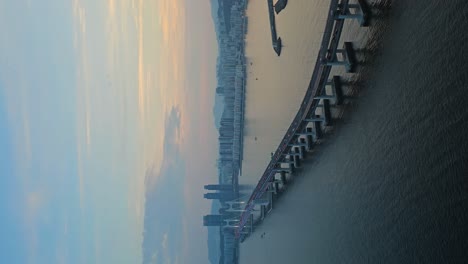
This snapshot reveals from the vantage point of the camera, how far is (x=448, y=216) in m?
5.15

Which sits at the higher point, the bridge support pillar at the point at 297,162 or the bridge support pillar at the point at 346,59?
the bridge support pillar at the point at 346,59

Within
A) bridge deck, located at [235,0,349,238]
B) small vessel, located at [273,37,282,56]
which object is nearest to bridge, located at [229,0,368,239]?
bridge deck, located at [235,0,349,238]

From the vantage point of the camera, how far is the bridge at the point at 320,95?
7.50 m

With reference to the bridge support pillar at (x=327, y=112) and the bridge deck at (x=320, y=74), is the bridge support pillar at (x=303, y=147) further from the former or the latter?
the bridge support pillar at (x=327, y=112)

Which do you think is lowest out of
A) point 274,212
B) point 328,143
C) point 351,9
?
point 274,212

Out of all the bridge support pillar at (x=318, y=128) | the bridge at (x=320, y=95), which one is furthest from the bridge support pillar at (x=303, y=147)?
the bridge support pillar at (x=318, y=128)

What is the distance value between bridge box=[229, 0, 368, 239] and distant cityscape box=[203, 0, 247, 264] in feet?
25.7

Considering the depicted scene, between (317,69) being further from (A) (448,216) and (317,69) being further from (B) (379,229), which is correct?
(A) (448,216)

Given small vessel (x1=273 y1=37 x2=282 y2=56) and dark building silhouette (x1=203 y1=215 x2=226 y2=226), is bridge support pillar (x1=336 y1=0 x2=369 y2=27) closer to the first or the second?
small vessel (x1=273 y1=37 x2=282 y2=56)

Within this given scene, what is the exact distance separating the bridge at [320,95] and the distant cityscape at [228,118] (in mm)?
7837

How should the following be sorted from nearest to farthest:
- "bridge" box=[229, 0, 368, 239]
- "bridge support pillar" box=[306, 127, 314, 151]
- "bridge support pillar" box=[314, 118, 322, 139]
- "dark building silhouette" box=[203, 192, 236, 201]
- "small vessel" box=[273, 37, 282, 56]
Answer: "bridge" box=[229, 0, 368, 239] < "bridge support pillar" box=[314, 118, 322, 139] < "bridge support pillar" box=[306, 127, 314, 151] < "small vessel" box=[273, 37, 282, 56] < "dark building silhouette" box=[203, 192, 236, 201]

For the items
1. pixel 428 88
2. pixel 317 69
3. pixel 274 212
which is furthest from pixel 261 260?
pixel 428 88

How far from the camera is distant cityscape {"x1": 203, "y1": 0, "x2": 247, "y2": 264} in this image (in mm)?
19875

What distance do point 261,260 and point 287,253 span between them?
325 centimetres
